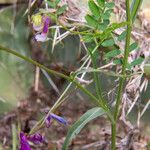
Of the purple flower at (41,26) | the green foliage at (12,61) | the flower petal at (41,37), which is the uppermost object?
the purple flower at (41,26)

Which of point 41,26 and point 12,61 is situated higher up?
point 41,26

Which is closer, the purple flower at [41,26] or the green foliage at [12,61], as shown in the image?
the purple flower at [41,26]

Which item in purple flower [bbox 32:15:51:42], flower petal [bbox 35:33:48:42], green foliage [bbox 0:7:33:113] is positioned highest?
purple flower [bbox 32:15:51:42]

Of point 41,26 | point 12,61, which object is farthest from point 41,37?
point 12,61

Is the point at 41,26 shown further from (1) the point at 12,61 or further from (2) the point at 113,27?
(1) the point at 12,61

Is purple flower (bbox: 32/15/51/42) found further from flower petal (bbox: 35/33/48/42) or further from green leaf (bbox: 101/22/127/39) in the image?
green leaf (bbox: 101/22/127/39)

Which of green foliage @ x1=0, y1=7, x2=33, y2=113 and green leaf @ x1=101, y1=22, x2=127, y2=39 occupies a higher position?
green leaf @ x1=101, y1=22, x2=127, y2=39

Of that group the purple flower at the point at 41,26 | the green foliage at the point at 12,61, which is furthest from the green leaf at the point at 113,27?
the green foliage at the point at 12,61

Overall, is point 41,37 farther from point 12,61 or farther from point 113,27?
point 12,61

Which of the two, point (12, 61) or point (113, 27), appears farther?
point (12, 61)

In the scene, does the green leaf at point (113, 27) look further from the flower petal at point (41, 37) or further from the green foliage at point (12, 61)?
the green foliage at point (12, 61)

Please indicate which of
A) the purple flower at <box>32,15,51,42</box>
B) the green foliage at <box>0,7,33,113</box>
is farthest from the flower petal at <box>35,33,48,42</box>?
the green foliage at <box>0,7,33,113</box>
